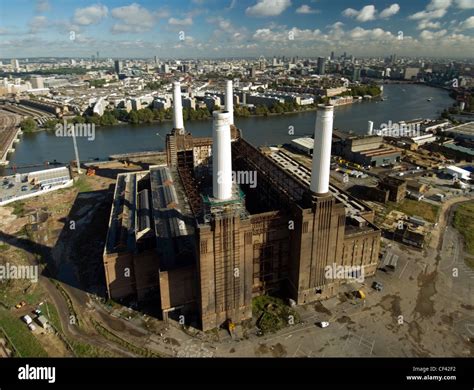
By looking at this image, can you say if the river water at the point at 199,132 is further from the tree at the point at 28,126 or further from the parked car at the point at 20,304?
the parked car at the point at 20,304

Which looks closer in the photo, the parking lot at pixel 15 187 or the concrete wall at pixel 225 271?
the concrete wall at pixel 225 271

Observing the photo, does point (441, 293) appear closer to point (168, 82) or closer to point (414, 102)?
point (414, 102)

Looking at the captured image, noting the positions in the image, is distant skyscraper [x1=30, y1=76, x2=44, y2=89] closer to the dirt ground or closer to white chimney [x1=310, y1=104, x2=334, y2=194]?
the dirt ground

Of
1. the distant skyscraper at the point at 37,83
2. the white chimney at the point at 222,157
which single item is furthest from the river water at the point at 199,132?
the distant skyscraper at the point at 37,83

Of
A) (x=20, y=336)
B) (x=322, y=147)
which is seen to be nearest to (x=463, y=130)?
(x=322, y=147)

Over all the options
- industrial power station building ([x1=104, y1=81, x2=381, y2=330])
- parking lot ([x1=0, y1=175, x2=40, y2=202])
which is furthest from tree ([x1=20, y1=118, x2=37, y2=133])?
industrial power station building ([x1=104, y1=81, x2=381, y2=330])

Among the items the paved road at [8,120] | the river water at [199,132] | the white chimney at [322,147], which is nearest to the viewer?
the white chimney at [322,147]
